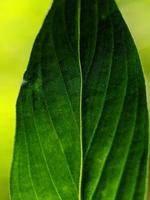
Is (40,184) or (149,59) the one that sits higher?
(149,59)

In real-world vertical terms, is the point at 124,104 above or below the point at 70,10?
below

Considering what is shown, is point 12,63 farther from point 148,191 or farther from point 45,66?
point 148,191

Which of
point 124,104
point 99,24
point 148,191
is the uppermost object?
point 99,24

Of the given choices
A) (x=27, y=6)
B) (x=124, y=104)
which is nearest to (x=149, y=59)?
(x=124, y=104)

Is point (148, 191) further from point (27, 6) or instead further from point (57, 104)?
point (27, 6)
